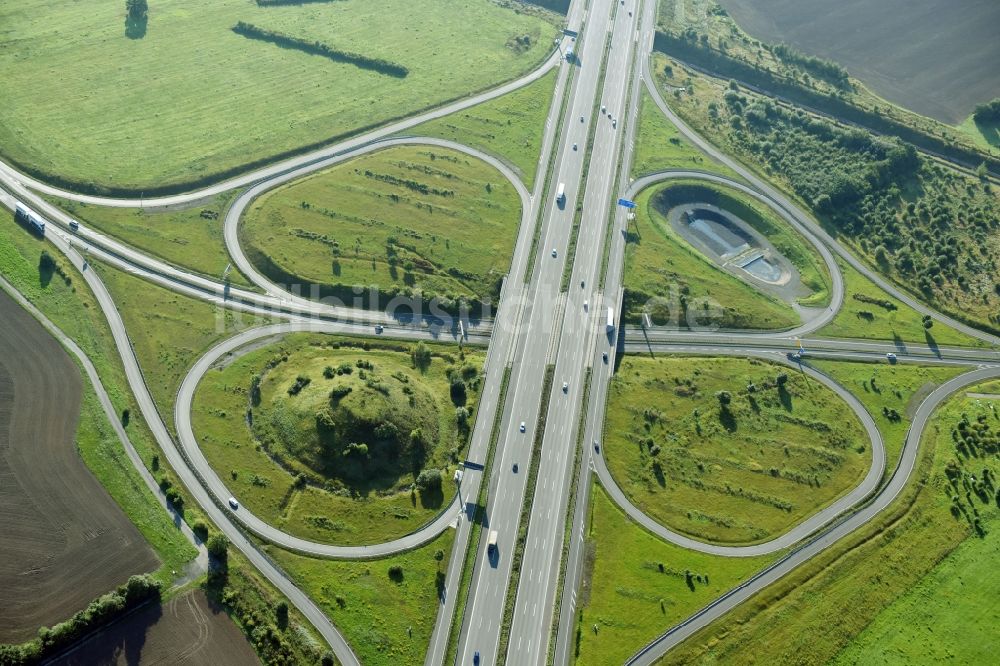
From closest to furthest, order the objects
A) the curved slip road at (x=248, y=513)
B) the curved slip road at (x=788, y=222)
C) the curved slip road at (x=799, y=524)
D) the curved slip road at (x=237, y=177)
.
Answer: the curved slip road at (x=248, y=513) → the curved slip road at (x=799, y=524) → the curved slip road at (x=788, y=222) → the curved slip road at (x=237, y=177)

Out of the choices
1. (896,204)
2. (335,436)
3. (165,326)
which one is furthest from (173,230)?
(896,204)

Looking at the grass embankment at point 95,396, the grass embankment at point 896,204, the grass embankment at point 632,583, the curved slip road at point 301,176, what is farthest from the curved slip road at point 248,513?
the grass embankment at point 896,204

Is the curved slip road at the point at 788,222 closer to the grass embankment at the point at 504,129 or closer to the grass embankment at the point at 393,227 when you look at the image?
the grass embankment at the point at 504,129

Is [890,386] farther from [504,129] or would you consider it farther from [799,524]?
[504,129]

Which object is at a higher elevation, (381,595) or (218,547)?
(218,547)

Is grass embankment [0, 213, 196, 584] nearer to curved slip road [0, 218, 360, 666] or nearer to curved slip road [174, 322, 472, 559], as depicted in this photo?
curved slip road [0, 218, 360, 666]

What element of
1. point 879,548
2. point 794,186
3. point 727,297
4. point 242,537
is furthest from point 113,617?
point 794,186

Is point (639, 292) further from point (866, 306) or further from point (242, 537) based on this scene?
point (242, 537)

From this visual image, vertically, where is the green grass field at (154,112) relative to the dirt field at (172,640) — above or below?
above
